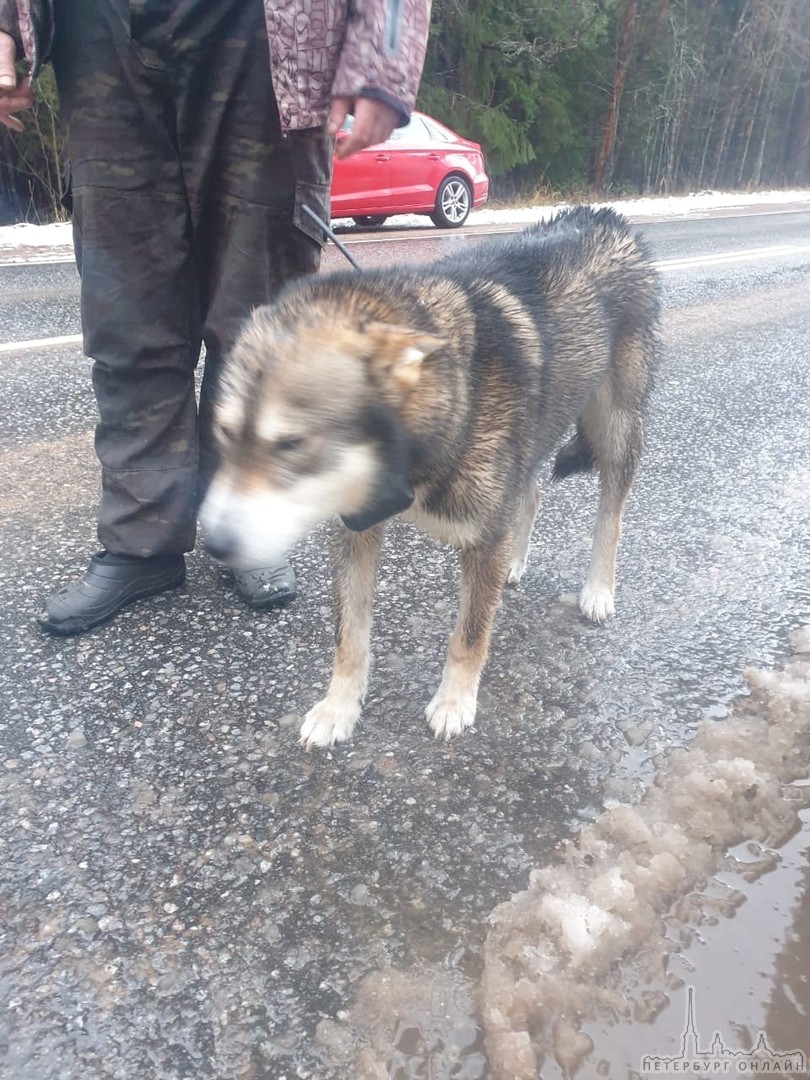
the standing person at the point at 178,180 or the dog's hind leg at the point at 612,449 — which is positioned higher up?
the standing person at the point at 178,180

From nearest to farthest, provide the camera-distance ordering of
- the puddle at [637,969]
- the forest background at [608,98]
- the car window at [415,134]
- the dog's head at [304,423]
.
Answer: the puddle at [637,969], the dog's head at [304,423], the car window at [415,134], the forest background at [608,98]

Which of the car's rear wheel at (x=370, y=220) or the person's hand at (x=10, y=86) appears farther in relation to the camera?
the car's rear wheel at (x=370, y=220)

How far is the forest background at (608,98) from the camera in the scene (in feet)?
63.1

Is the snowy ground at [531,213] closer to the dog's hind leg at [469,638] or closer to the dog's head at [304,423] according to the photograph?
the dog's hind leg at [469,638]

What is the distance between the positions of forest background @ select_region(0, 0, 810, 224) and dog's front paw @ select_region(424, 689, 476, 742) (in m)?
13.0

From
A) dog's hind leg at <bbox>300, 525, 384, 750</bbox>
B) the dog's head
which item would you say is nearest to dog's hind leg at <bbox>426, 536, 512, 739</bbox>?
dog's hind leg at <bbox>300, 525, 384, 750</bbox>

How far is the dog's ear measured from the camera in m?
1.76

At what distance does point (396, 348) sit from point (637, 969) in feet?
4.16

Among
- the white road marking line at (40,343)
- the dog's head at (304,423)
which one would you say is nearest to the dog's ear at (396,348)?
the dog's head at (304,423)

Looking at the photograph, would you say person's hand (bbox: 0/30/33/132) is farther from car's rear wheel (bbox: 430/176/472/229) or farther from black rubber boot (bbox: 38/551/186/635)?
car's rear wheel (bbox: 430/176/472/229)

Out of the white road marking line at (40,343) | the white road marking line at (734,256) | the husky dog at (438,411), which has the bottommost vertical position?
the white road marking line at (734,256)

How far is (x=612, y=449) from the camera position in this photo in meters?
2.87

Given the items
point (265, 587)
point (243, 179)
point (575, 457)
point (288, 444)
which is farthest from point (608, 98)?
point (288, 444)

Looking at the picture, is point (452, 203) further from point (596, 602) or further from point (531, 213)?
point (596, 602)
